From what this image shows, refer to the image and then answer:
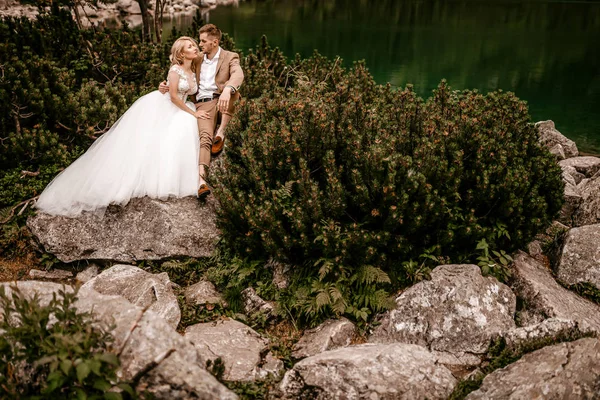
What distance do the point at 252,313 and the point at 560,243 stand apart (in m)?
4.28

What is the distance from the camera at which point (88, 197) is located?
7008mm

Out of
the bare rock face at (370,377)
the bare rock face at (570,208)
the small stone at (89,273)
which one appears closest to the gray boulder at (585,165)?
the bare rock face at (570,208)

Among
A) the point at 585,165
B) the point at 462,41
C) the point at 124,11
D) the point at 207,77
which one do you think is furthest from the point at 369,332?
the point at 124,11

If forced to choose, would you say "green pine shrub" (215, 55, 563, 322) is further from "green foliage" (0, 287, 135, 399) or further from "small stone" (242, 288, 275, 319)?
"green foliage" (0, 287, 135, 399)

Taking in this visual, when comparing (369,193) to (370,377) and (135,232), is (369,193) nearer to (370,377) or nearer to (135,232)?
(370,377)

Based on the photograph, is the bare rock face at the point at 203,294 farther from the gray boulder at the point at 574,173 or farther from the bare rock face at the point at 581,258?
the gray boulder at the point at 574,173

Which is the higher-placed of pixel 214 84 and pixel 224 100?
pixel 214 84

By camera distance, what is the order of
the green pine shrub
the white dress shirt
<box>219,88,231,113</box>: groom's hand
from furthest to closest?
1. the white dress shirt
2. <box>219,88,231,113</box>: groom's hand
3. the green pine shrub

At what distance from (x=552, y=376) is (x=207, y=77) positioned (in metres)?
6.26

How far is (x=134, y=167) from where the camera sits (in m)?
6.96

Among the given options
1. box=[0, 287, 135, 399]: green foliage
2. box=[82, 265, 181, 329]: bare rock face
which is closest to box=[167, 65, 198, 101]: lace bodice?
box=[82, 265, 181, 329]: bare rock face

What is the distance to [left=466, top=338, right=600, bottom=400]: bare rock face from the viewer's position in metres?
3.96

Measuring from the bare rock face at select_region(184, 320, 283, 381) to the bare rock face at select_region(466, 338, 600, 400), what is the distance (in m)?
2.12

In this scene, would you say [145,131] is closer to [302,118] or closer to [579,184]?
[302,118]
